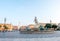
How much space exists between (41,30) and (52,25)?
2286 cm

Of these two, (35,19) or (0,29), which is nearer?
(35,19)

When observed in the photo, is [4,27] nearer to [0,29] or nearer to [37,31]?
[0,29]

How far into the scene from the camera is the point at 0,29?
87.8m

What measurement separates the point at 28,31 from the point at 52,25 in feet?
80.6

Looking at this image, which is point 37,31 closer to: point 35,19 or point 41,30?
point 41,30

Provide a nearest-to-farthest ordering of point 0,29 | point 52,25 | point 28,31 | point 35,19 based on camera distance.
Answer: point 28,31
point 35,19
point 52,25
point 0,29

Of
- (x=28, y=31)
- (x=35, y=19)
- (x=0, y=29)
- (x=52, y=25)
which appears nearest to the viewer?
(x=28, y=31)

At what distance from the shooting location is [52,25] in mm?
80938

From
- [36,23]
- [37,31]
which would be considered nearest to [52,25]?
[36,23]

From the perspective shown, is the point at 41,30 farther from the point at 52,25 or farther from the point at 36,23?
the point at 52,25

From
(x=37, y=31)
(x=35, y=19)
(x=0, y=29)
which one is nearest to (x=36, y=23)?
(x=35, y=19)

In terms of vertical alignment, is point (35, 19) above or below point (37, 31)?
above

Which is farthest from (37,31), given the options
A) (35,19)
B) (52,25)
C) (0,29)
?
(0,29)

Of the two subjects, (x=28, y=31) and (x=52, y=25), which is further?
(x=52, y=25)
